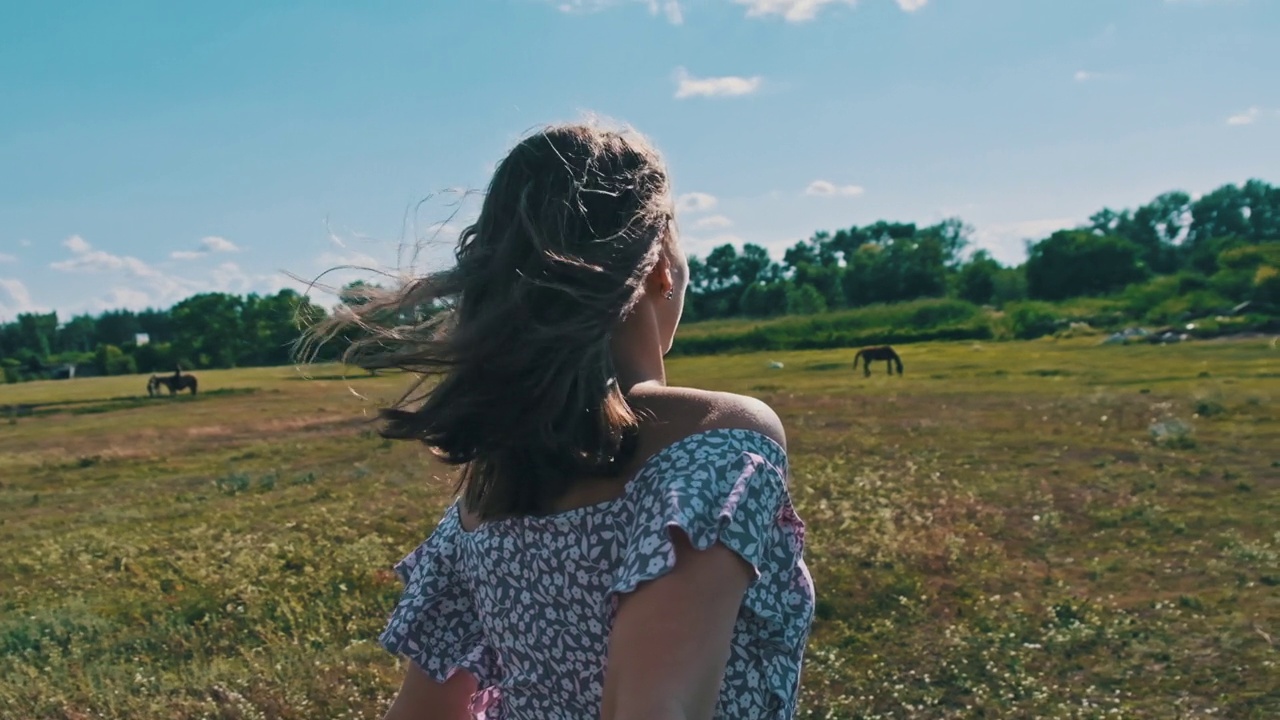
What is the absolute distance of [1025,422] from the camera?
16812 millimetres

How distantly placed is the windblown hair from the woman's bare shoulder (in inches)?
1.2

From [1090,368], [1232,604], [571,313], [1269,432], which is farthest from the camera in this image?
[1090,368]

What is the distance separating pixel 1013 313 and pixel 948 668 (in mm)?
49727

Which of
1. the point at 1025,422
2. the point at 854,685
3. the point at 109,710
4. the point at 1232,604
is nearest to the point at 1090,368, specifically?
the point at 1025,422

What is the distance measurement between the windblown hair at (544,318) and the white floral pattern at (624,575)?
0.06 meters

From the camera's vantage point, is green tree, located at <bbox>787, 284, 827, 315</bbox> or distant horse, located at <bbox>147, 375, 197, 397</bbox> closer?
distant horse, located at <bbox>147, 375, 197, 397</bbox>

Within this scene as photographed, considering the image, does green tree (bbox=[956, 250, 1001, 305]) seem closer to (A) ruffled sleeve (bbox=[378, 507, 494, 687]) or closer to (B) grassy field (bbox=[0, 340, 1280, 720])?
(B) grassy field (bbox=[0, 340, 1280, 720])

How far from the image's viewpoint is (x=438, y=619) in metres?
1.67

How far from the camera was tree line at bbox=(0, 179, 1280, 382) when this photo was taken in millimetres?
60406

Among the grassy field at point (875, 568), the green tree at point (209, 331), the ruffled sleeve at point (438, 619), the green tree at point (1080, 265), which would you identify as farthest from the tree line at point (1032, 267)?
the ruffled sleeve at point (438, 619)

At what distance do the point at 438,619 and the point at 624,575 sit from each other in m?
0.58

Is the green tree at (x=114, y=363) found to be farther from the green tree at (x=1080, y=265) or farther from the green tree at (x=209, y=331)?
the green tree at (x=1080, y=265)

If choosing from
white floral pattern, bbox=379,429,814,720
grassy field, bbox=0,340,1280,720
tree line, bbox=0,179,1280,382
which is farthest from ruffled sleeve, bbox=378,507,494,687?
tree line, bbox=0,179,1280,382

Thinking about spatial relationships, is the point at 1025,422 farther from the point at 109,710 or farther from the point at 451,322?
the point at 451,322
